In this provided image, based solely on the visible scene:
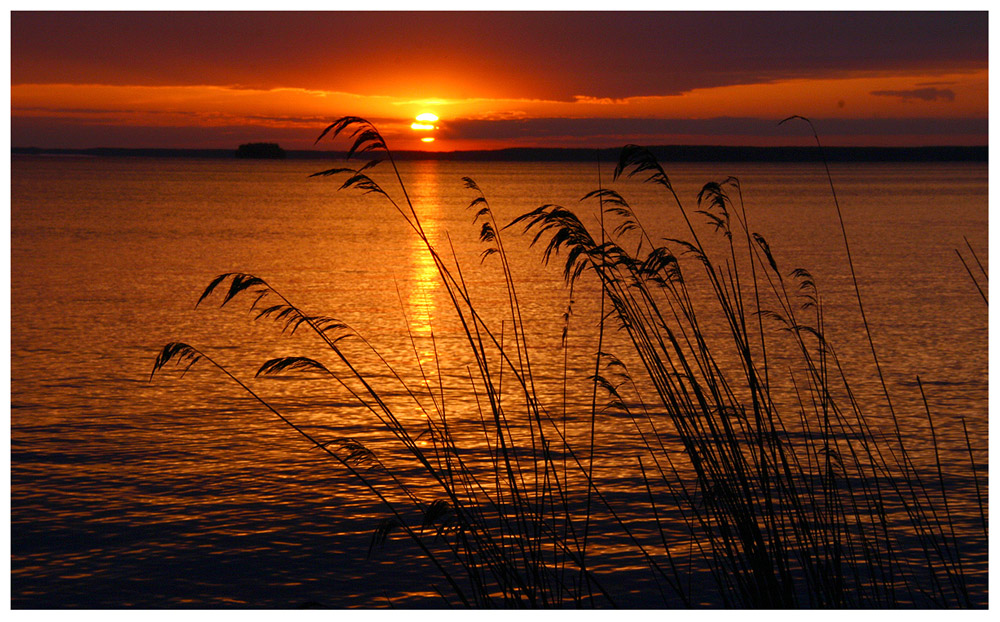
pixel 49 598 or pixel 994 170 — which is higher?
pixel 994 170

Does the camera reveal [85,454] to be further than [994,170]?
Yes

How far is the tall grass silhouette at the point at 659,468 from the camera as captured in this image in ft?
13.2

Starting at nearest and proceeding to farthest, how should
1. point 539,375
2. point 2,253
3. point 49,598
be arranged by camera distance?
1. point 2,253
2. point 49,598
3. point 539,375

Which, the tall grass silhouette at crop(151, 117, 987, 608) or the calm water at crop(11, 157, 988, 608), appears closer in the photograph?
the tall grass silhouette at crop(151, 117, 987, 608)

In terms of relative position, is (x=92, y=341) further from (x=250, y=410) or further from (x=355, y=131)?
(x=355, y=131)

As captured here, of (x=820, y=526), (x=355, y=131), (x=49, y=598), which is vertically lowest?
(x=49, y=598)

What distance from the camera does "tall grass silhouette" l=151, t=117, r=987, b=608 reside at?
13.2 ft

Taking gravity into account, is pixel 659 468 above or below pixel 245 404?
above

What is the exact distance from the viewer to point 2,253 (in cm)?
605

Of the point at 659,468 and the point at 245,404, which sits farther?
the point at 245,404

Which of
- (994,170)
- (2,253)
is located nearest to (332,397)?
(2,253)

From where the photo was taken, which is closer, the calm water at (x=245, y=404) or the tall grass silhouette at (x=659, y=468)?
the tall grass silhouette at (x=659, y=468)

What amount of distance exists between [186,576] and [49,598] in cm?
83

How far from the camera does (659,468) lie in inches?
170
